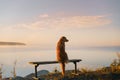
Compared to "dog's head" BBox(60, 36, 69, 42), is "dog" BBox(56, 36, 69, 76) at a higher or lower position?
lower

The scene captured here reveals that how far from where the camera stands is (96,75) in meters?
14.7

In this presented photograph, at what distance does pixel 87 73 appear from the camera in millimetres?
15539

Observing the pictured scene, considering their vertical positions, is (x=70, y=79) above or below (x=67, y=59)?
below

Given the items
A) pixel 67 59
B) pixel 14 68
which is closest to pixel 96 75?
pixel 67 59

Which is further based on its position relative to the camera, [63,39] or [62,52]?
[62,52]

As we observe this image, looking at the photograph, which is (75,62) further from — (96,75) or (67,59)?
(96,75)

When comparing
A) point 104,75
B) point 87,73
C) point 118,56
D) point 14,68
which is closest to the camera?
point 14,68

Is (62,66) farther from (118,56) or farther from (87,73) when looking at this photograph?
(118,56)

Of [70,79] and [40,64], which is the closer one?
[70,79]

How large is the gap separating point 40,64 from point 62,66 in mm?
1176

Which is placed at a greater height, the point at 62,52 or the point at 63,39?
the point at 63,39

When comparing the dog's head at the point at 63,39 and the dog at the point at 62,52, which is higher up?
the dog's head at the point at 63,39

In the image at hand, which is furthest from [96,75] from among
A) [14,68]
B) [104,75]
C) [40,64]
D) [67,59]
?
[14,68]

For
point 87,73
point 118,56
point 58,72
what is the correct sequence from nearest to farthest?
1. point 87,73
2. point 118,56
3. point 58,72
